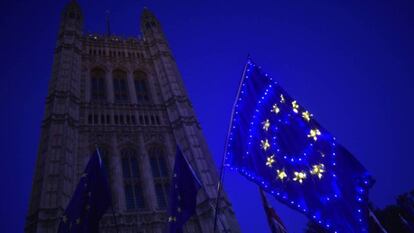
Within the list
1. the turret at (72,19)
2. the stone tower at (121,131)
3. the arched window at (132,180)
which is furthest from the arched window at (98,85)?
the arched window at (132,180)

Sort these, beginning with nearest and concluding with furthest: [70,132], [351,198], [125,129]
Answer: [351,198]
[70,132]
[125,129]

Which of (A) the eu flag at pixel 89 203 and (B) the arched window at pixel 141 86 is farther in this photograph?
(B) the arched window at pixel 141 86

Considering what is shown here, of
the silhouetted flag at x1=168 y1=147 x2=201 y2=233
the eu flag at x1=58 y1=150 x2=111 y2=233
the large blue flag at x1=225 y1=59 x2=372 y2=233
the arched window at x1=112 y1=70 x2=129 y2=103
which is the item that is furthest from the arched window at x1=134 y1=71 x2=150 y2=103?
the large blue flag at x1=225 y1=59 x2=372 y2=233

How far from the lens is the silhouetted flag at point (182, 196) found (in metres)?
10.1

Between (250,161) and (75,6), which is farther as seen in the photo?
(75,6)

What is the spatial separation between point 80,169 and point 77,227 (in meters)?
11.2

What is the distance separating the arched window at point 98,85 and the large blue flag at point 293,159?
68.0 feet

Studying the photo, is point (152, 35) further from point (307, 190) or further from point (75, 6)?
point (307, 190)

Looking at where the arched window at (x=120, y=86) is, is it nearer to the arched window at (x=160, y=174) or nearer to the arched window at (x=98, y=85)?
the arched window at (x=98, y=85)

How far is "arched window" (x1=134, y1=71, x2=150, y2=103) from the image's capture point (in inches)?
1166

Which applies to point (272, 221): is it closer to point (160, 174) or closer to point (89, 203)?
point (89, 203)

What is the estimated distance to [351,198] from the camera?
791 cm

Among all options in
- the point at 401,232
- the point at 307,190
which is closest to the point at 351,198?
the point at 307,190

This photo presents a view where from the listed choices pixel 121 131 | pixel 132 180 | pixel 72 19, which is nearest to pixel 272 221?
pixel 132 180
